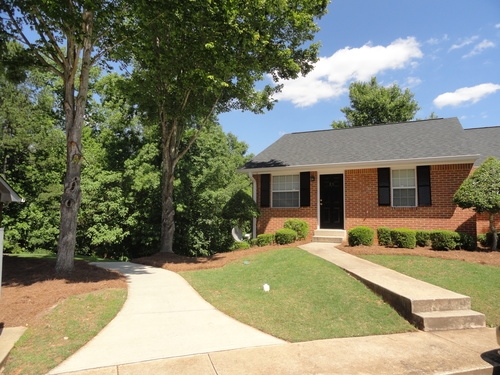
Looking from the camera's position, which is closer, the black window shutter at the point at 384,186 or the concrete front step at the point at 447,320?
the concrete front step at the point at 447,320

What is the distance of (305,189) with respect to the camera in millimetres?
13906

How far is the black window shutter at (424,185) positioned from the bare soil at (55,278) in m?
2.33

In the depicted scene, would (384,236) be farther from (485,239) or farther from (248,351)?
(248,351)

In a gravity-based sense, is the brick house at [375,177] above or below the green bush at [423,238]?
above

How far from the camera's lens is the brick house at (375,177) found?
11750 millimetres

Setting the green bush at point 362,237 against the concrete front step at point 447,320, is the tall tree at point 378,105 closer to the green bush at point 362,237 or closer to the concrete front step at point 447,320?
the green bush at point 362,237

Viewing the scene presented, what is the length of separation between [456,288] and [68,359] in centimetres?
686

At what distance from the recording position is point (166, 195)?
13.4 m

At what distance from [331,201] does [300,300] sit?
788cm

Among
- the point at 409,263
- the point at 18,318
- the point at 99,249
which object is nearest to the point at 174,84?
the point at 18,318

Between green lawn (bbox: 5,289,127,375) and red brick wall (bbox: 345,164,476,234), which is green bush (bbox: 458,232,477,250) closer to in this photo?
red brick wall (bbox: 345,164,476,234)

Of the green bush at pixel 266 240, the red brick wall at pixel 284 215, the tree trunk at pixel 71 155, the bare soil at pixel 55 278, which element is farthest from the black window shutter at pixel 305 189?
the tree trunk at pixel 71 155

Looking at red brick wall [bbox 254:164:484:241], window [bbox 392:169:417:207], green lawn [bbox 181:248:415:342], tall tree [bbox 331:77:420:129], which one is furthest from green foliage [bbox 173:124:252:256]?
tall tree [bbox 331:77:420:129]

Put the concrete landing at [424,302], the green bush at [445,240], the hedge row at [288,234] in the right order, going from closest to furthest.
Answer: the concrete landing at [424,302], the green bush at [445,240], the hedge row at [288,234]
